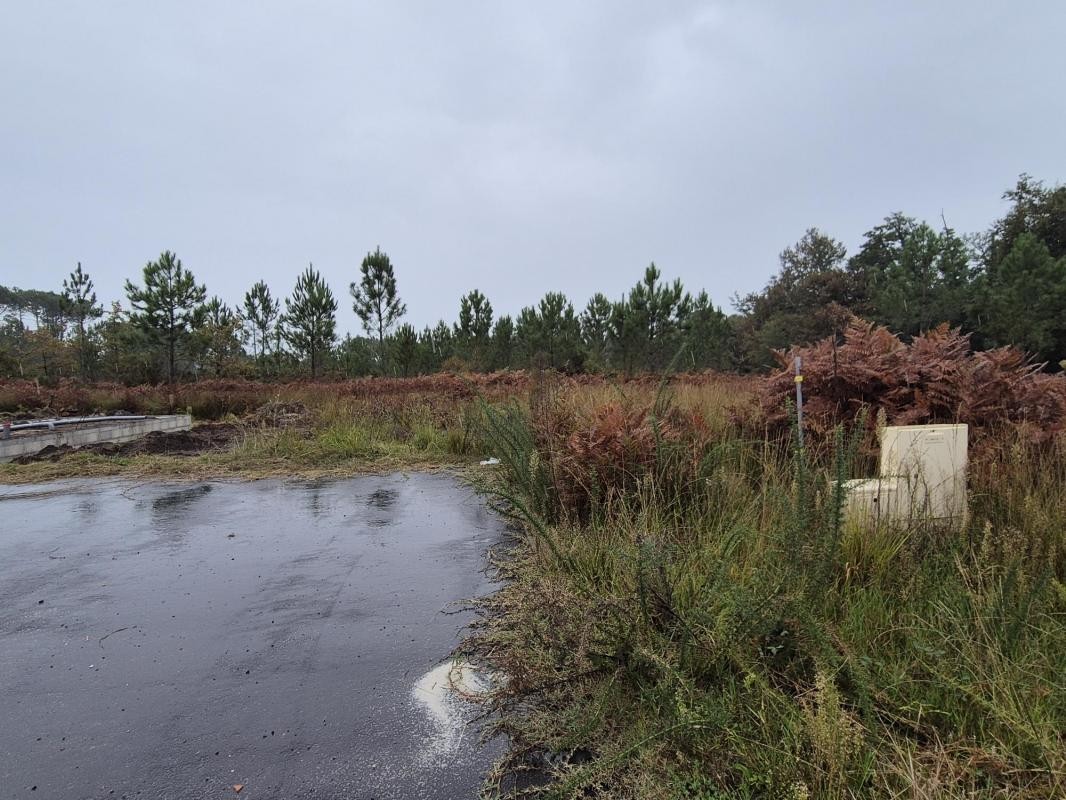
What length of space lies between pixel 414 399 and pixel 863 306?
111ft

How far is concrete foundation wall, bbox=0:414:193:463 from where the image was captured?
7855 millimetres

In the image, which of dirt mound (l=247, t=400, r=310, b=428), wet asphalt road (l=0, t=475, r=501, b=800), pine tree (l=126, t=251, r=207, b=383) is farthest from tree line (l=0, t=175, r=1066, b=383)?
wet asphalt road (l=0, t=475, r=501, b=800)

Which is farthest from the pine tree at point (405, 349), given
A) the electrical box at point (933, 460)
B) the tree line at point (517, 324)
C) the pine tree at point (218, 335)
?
the electrical box at point (933, 460)

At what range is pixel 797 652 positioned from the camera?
6.26ft

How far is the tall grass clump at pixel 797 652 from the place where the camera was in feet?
4.67

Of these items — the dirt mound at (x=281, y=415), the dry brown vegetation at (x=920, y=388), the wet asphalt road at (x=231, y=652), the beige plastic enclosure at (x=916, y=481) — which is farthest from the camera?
the dirt mound at (x=281, y=415)

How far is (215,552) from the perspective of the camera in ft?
12.5

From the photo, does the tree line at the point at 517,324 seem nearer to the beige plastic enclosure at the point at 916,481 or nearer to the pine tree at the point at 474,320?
the pine tree at the point at 474,320

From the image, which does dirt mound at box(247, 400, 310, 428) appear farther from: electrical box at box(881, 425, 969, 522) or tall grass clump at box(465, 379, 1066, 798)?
electrical box at box(881, 425, 969, 522)

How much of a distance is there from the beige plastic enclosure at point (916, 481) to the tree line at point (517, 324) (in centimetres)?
1747

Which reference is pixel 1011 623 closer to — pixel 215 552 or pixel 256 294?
pixel 215 552

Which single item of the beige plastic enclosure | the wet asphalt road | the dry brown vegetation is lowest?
the wet asphalt road

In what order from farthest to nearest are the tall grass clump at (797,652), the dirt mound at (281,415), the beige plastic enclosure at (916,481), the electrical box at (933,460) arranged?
1. the dirt mound at (281,415)
2. the electrical box at (933,460)
3. the beige plastic enclosure at (916,481)
4. the tall grass clump at (797,652)

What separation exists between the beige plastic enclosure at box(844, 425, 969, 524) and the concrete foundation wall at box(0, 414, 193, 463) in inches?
412
